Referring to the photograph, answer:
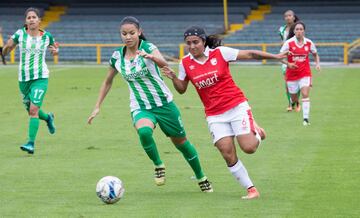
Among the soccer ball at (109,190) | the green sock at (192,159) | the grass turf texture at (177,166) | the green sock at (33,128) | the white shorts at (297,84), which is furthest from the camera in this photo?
the white shorts at (297,84)

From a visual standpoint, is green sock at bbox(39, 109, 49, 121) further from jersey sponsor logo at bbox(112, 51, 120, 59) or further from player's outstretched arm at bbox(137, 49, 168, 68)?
player's outstretched arm at bbox(137, 49, 168, 68)

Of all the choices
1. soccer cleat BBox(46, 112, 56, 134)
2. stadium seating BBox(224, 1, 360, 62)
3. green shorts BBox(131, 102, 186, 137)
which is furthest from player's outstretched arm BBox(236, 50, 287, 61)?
stadium seating BBox(224, 1, 360, 62)

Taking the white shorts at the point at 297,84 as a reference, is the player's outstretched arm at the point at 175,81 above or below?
above

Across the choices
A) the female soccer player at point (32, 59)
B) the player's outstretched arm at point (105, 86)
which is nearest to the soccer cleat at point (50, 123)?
the female soccer player at point (32, 59)

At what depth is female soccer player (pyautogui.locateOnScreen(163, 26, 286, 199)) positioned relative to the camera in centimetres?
984

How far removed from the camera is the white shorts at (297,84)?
18141 millimetres

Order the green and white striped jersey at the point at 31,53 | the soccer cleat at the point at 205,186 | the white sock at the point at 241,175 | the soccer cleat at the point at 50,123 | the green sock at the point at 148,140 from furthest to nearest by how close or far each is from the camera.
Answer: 1. the soccer cleat at the point at 50,123
2. the green and white striped jersey at the point at 31,53
3. the soccer cleat at the point at 205,186
4. the green sock at the point at 148,140
5. the white sock at the point at 241,175

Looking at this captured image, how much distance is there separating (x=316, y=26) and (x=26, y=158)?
30864 mm

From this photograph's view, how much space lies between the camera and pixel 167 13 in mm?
48375

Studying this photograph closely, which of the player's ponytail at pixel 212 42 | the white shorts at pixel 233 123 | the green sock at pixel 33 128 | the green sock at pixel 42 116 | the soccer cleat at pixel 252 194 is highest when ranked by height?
the player's ponytail at pixel 212 42

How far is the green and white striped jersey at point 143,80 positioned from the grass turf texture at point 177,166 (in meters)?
0.98

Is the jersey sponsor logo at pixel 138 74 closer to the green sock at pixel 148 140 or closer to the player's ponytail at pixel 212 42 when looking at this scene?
the green sock at pixel 148 140

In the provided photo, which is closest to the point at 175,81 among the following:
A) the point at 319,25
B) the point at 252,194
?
the point at 252,194

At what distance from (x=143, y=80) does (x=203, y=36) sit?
1.08m
